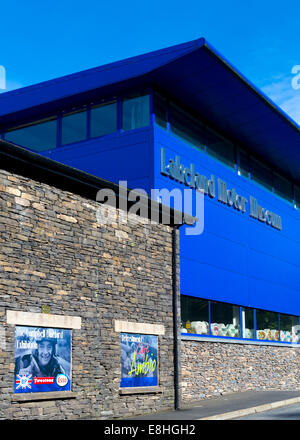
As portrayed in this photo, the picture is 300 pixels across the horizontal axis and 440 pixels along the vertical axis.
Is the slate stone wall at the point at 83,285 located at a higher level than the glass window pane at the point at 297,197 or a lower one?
lower

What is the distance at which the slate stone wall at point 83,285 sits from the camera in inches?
543

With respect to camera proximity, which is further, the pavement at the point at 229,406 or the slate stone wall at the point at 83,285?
the pavement at the point at 229,406

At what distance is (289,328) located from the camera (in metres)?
31.4

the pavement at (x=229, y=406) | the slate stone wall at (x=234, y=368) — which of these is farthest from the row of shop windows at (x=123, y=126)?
the pavement at (x=229, y=406)

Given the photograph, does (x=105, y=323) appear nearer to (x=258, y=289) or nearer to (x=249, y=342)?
(x=249, y=342)

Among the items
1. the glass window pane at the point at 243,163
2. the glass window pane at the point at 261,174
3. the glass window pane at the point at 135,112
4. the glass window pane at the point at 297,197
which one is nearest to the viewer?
the glass window pane at the point at 135,112

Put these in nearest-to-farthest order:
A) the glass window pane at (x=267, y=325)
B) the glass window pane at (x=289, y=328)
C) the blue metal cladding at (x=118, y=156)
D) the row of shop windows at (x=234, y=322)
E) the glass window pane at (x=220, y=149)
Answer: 1. the blue metal cladding at (x=118, y=156)
2. the row of shop windows at (x=234, y=322)
3. the glass window pane at (x=220, y=149)
4. the glass window pane at (x=267, y=325)
5. the glass window pane at (x=289, y=328)

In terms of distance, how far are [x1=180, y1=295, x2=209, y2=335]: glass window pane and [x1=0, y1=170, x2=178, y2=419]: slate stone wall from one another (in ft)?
12.2

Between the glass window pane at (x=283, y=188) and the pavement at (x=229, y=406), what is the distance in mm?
12313

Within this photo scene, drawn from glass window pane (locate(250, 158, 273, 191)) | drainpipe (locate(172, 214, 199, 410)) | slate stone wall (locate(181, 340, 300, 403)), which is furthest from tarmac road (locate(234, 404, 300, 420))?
glass window pane (locate(250, 158, 273, 191))

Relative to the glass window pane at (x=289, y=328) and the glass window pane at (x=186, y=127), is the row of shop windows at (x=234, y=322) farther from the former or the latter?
the glass window pane at (x=186, y=127)

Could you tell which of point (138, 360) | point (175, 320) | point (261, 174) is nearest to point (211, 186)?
point (261, 174)
